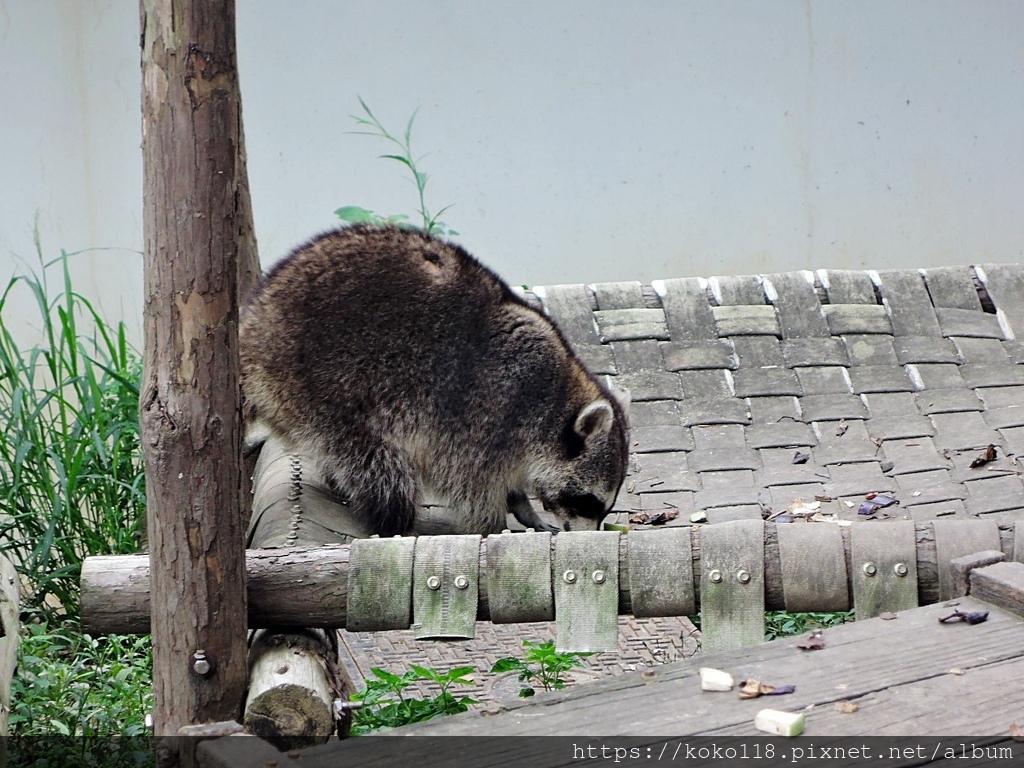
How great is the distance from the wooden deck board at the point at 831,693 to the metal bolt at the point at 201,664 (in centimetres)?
52

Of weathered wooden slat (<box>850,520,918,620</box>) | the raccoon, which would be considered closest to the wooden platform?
weathered wooden slat (<box>850,520,918,620</box>)

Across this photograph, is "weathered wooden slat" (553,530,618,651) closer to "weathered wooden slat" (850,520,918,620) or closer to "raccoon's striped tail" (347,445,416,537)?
"weathered wooden slat" (850,520,918,620)

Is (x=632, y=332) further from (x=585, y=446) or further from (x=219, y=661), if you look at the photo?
(x=219, y=661)

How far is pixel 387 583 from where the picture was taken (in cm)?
236

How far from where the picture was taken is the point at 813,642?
2096mm

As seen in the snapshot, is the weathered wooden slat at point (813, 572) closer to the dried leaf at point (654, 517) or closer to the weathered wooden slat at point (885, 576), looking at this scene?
the weathered wooden slat at point (885, 576)

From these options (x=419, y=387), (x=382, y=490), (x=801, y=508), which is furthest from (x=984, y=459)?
(x=382, y=490)

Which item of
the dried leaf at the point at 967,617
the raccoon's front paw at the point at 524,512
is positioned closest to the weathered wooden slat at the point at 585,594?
the dried leaf at the point at 967,617

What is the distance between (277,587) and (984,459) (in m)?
2.64

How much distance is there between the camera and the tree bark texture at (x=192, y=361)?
2.04 meters

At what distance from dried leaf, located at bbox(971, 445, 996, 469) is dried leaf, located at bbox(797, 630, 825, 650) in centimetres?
203

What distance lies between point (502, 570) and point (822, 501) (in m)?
1.70

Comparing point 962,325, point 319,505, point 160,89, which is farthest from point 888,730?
point 962,325

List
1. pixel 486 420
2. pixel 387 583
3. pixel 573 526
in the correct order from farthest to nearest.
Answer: pixel 573 526 → pixel 486 420 → pixel 387 583
